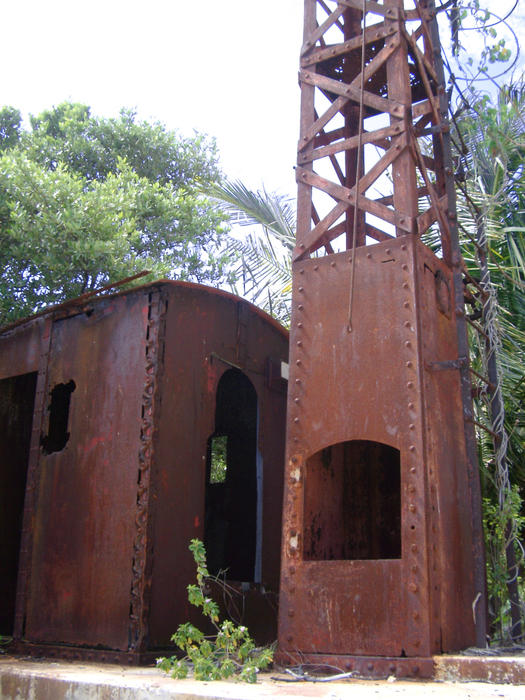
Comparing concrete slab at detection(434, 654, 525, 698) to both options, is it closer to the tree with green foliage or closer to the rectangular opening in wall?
the rectangular opening in wall

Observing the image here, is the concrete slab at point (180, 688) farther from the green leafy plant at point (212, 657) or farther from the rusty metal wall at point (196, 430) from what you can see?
the rusty metal wall at point (196, 430)

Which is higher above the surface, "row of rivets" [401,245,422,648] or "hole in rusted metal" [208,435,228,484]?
"hole in rusted metal" [208,435,228,484]

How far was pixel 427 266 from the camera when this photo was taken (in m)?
5.61

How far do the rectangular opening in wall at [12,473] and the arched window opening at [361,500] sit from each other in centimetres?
431

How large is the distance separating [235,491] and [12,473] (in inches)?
108

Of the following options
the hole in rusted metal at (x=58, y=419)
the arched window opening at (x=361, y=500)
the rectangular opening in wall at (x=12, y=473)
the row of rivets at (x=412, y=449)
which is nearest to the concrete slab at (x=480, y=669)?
the row of rivets at (x=412, y=449)

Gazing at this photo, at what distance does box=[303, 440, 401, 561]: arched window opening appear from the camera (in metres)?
5.84

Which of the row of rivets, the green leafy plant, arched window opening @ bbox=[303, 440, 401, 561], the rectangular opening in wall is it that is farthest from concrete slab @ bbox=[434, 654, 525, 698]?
the rectangular opening in wall

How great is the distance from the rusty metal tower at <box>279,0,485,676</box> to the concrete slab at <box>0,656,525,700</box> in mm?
478

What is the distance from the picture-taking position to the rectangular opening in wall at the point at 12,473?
27.5 ft

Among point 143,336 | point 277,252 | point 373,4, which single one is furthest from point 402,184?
point 277,252

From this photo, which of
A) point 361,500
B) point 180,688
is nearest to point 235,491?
point 361,500

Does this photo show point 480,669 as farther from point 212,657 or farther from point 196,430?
point 196,430

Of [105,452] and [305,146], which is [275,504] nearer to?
[105,452]
